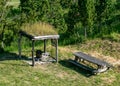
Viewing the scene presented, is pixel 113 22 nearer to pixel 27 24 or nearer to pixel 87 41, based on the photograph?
pixel 87 41

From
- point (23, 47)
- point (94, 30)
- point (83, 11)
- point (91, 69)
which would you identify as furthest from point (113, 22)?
point (91, 69)

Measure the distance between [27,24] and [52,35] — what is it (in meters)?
2.44

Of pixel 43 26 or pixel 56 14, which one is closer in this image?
pixel 43 26

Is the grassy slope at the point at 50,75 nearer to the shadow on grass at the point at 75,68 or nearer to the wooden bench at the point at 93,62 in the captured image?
the shadow on grass at the point at 75,68

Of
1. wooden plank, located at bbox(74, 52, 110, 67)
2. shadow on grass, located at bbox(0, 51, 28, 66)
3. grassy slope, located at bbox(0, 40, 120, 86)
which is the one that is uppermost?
wooden plank, located at bbox(74, 52, 110, 67)

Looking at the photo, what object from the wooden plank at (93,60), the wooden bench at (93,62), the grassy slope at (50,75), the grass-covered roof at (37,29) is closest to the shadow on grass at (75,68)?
the grassy slope at (50,75)

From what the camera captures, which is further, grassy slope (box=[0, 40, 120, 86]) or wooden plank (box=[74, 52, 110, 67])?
wooden plank (box=[74, 52, 110, 67])

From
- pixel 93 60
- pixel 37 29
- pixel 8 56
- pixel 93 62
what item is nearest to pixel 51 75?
pixel 93 62

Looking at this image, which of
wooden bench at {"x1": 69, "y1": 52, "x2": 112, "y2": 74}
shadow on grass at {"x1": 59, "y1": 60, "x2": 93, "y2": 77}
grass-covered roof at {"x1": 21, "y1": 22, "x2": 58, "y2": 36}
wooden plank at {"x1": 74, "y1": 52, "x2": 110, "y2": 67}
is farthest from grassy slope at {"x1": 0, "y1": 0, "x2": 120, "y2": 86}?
→ grass-covered roof at {"x1": 21, "y1": 22, "x2": 58, "y2": 36}

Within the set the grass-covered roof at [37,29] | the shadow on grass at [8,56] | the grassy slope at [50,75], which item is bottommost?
the grassy slope at [50,75]

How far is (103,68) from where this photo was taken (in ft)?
58.1

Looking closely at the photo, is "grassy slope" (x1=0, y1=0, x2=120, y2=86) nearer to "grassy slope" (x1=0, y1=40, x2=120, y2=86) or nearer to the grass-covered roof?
"grassy slope" (x1=0, y1=40, x2=120, y2=86)

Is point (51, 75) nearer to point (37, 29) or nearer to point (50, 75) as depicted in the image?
point (50, 75)

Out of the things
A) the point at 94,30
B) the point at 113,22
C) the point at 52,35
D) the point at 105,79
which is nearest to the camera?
the point at 105,79
